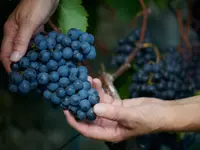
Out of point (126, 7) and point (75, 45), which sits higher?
point (75, 45)

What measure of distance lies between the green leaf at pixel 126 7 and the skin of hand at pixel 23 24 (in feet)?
1.17

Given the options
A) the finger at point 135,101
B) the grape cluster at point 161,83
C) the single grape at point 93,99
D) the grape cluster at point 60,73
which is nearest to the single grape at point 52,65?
the grape cluster at point 60,73

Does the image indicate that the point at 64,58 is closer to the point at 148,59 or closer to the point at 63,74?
the point at 63,74

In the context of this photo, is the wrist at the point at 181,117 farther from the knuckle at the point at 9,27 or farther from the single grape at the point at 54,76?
the knuckle at the point at 9,27

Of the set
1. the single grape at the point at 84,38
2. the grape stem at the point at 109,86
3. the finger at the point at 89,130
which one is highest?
the single grape at the point at 84,38

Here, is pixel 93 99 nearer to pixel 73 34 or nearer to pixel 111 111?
pixel 111 111

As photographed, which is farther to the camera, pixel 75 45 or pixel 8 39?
pixel 8 39

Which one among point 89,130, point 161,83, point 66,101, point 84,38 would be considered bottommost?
point 161,83

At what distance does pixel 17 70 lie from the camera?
2.82 ft

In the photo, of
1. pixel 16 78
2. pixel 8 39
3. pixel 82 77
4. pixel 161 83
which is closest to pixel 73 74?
pixel 82 77

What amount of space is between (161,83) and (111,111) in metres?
0.45

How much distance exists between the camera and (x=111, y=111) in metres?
0.81

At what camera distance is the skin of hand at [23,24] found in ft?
2.81

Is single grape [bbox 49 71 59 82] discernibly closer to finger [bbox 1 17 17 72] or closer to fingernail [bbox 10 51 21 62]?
fingernail [bbox 10 51 21 62]
